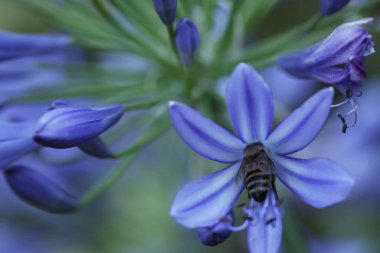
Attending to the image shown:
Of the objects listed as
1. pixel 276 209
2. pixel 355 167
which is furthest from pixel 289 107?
pixel 276 209

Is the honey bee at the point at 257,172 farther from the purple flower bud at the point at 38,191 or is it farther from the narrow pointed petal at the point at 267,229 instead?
the purple flower bud at the point at 38,191

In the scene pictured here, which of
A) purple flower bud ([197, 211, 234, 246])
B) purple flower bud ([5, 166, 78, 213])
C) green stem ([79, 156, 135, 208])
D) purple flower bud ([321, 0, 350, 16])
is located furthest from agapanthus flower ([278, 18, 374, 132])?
purple flower bud ([5, 166, 78, 213])

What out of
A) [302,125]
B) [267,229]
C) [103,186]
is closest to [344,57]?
[302,125]

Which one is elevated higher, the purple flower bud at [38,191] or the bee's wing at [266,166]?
the purple flower bud at [38,191]

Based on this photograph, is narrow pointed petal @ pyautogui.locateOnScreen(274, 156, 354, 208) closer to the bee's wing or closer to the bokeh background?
the bee's wing

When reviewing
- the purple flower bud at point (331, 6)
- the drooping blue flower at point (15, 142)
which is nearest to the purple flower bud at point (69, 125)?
the drooping blue flower at point (15, 142)

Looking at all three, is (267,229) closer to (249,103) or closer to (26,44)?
(249,103)
